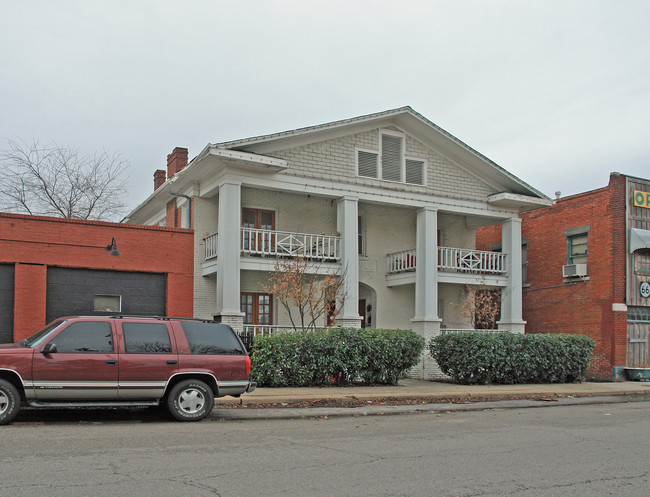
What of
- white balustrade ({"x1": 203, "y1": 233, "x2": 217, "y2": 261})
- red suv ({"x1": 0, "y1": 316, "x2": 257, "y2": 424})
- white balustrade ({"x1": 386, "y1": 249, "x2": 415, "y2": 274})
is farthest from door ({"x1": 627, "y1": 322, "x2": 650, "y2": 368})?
red suv ({"x1": 0, "y1": 316, "x2": 257, "y2": 424})

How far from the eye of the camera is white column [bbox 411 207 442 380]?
21.5m


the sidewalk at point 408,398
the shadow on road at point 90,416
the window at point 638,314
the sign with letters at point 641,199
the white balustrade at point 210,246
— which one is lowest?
the sidewalk at point 408,398

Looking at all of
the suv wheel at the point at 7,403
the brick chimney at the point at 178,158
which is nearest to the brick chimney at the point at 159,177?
the brick chimney at the point at 178,158

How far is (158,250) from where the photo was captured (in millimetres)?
18859

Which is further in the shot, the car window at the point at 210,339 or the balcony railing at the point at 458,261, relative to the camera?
the balcony railing at the point at 458,261

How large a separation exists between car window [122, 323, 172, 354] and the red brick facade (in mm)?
17160

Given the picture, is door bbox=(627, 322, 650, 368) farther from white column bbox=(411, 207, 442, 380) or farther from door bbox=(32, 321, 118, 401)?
door bbox=(32, 321, 118, 401)

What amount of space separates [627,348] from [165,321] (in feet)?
58.3

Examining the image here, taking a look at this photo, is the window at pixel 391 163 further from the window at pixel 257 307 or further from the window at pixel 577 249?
the window at pixel 577 249

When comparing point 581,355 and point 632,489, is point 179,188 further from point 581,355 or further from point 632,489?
point 632,489

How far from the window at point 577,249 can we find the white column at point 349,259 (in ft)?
29.5

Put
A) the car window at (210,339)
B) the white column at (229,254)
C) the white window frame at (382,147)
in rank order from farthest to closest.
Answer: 1. the white window frame at (382,147)
2. the white column at (229,254)
3. the car window at (210,339)

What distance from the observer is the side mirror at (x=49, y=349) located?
388 inches

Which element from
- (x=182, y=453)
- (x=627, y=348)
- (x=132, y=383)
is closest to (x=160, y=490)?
(x=182, y=453)
